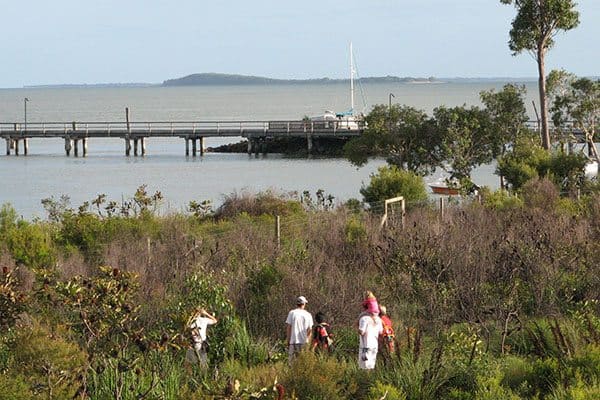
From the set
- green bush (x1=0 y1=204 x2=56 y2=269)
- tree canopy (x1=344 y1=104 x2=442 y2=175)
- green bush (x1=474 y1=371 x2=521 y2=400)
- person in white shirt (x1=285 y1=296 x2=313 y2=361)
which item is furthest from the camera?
tree canopy (x1=344 y1=104 x2=442 y2=175)

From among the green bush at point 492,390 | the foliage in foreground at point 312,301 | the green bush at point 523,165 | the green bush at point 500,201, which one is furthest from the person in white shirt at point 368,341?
the green bush at point 523,165

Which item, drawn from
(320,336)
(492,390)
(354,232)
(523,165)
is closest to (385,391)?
(492,390)

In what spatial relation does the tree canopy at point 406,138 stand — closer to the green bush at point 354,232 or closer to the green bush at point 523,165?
the green bush at point 523,165

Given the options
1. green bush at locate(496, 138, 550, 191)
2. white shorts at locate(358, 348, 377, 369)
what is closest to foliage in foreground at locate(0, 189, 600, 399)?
white shorts at locate(358, 348, 377, 369)

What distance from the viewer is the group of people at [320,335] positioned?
15.9 meters

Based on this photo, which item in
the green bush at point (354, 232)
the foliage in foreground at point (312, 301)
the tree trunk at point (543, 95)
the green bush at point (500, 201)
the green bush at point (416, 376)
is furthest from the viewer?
the tree trunk at point (543, 95)

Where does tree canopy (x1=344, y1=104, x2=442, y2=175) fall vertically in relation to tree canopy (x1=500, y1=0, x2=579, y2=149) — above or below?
below

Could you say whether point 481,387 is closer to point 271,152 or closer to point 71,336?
point 71,336

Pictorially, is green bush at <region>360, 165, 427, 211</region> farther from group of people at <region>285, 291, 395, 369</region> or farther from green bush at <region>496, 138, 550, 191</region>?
group of people at <region>285, 291, 395, 369</region>

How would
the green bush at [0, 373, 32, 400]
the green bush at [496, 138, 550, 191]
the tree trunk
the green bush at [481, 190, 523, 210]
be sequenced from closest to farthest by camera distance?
the green bush at [0, 373, 32, 400] < the green bush at [481, 190, 523, 210] < the green bush at [496, 138, 550, 191] < the tree trunk

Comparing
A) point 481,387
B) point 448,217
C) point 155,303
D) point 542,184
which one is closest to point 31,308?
point 155,303

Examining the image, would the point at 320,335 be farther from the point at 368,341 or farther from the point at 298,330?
the point at 368,341

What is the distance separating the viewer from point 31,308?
19125 millimetres

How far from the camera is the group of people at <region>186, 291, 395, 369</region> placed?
15.9 m
